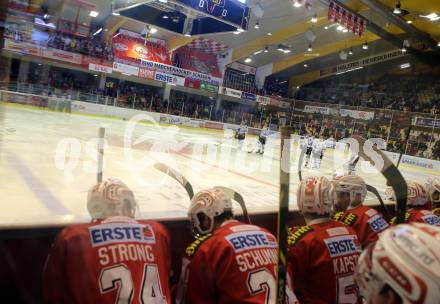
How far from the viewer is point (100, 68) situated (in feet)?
36.0

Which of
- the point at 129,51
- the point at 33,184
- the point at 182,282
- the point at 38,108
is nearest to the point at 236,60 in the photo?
the point at 129,51

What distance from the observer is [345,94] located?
9.19 m

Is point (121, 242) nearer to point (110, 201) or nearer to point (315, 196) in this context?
point (110, 201)

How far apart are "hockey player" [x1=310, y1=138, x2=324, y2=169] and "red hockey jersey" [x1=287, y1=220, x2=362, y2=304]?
27.8 feet

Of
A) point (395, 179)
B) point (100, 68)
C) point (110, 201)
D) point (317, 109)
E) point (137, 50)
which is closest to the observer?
point (110, 201)

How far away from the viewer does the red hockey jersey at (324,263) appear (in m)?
1.70

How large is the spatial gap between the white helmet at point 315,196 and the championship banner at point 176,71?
10.7 metres

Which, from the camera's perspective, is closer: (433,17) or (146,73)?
(433,17)

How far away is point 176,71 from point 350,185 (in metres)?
11.1

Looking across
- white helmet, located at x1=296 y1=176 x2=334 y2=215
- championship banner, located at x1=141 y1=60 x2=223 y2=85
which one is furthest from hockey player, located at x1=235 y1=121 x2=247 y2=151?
white helmet, located at x1=296 y1=176 x2=334 y2=215

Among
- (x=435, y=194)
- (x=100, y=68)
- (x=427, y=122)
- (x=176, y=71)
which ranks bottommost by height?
(x=435, y=194)

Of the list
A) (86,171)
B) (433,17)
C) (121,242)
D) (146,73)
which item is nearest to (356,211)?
(121,242)

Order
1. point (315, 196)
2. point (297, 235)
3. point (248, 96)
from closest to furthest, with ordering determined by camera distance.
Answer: point (297, 235) < point (315, 196) < point (248, 96)

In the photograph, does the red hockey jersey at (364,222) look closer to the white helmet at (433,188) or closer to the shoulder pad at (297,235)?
the shoulder pad at (297,235)
